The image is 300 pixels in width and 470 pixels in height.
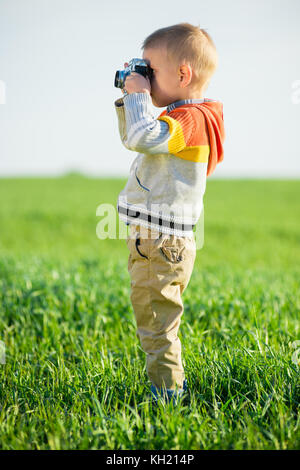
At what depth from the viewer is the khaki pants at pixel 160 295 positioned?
7.73 feet

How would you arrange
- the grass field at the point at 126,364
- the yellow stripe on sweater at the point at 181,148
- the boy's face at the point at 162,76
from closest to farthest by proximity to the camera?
the grass field at the point at 126,364, the yellow stripe on sweater at the point at 181,148, the boy's face at the point at 162,76

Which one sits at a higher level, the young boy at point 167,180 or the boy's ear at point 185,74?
the boy's ear at point 185,74

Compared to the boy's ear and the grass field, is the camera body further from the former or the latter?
the grass field

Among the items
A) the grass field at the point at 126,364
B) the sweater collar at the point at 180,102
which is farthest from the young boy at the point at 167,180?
the grass field at the point at 126,364

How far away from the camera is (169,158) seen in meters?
2.31

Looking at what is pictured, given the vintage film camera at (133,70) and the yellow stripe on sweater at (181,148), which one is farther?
the vintage film camera at (133,70)

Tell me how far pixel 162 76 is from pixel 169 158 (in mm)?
466

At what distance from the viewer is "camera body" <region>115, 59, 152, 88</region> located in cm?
231

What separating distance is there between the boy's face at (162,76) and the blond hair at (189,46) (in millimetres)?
32

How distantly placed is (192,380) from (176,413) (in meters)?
0.49

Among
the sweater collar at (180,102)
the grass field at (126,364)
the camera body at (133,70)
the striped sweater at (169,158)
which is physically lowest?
the grass field at (126,364)

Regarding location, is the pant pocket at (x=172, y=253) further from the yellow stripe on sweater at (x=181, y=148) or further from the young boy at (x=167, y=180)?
the yellow stripe on sweater at (x=181, y=148)

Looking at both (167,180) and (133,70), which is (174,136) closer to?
(167,180)

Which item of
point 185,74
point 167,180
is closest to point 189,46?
point 185,74
